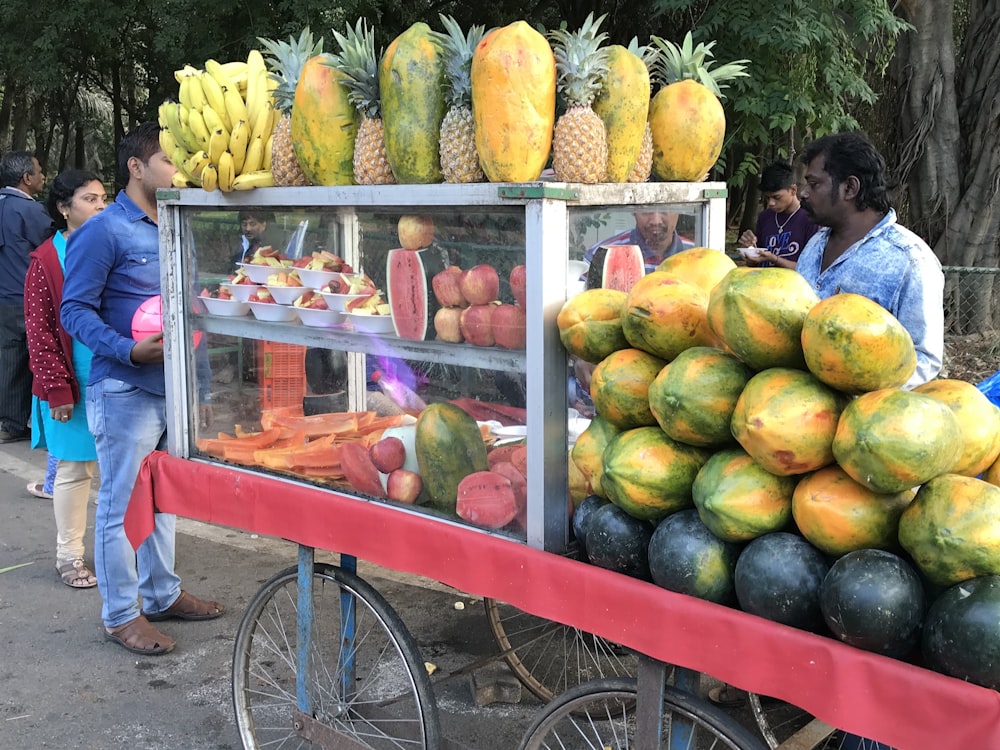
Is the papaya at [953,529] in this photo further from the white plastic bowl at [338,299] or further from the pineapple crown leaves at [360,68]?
the pineapple crown leaves at [360,68]

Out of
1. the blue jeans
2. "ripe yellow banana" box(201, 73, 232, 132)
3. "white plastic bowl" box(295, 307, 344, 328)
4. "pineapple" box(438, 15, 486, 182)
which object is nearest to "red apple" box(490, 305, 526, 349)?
"pineapple" box(438, 15, 486, 182)

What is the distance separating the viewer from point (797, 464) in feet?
5.75

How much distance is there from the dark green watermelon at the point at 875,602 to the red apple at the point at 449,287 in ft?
3.69

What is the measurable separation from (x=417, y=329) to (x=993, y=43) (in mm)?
7601

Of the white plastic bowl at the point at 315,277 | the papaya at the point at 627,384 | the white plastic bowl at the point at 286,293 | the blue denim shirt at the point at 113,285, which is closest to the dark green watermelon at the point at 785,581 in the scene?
the papaya at the point at 627,384

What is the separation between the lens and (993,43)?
804cm

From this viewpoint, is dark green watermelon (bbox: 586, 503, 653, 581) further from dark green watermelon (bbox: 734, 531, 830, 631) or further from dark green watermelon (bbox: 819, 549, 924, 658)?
dark green watermelon (bbox: 819, 549, 924, 658)

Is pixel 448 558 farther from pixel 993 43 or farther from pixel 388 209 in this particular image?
pixel 993 43

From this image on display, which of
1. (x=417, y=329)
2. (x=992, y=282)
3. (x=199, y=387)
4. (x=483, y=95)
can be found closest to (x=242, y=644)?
(x=199, y=387)

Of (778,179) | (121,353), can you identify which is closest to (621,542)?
(121,353)

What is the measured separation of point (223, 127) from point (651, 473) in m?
1.79

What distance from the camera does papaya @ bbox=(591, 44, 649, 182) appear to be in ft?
7.67

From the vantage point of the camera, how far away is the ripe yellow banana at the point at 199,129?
288cm

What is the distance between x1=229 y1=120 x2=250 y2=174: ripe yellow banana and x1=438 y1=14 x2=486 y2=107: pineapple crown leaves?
82 cm
